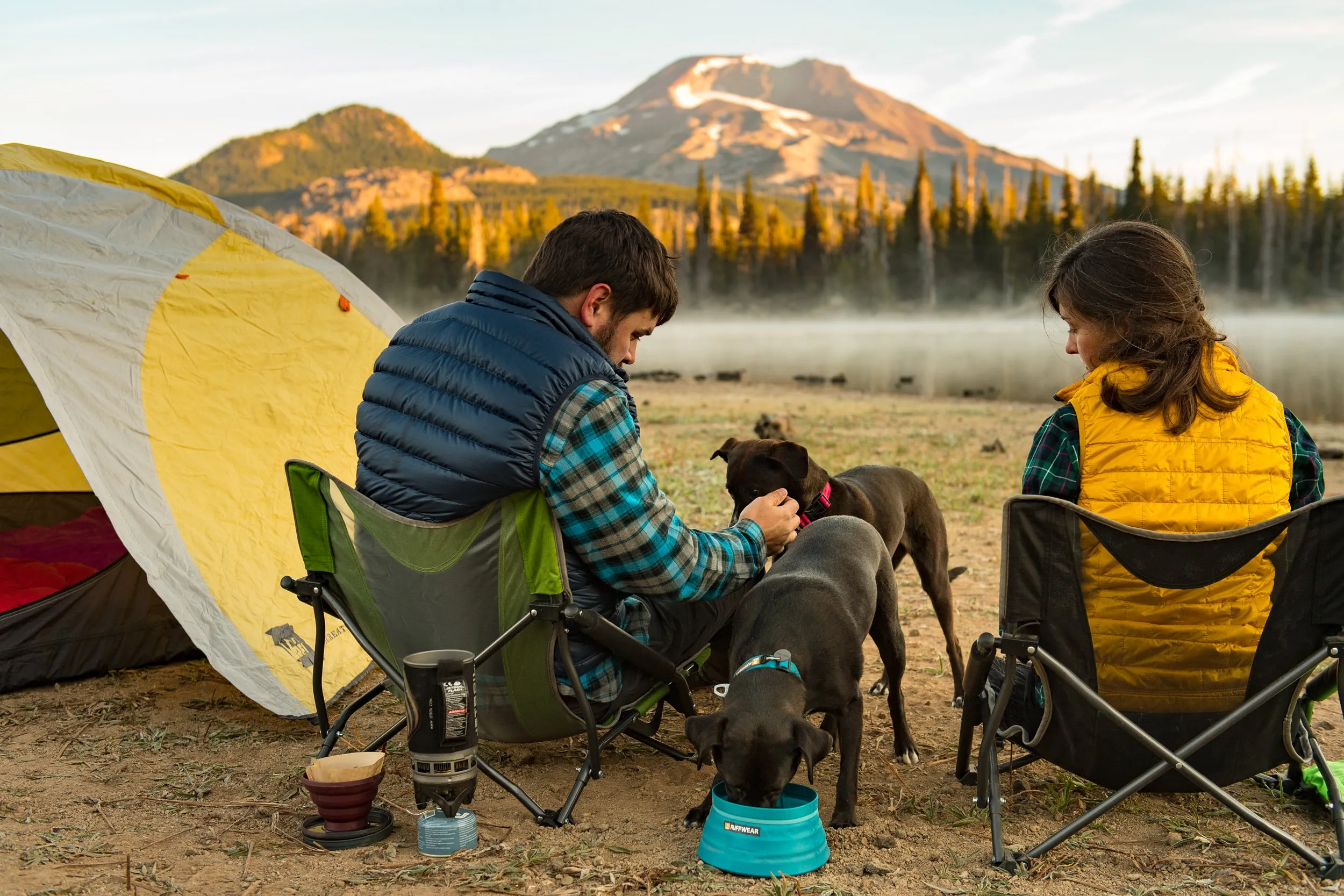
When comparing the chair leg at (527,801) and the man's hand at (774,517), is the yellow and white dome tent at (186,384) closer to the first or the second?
the chair leg at (527,801)

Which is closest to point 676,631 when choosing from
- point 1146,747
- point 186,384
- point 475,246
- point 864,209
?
point 1146,747

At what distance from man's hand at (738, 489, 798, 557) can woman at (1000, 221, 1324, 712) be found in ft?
3.51

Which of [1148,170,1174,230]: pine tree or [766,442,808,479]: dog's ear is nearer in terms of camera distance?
[766,442,808,479]: dog's ear

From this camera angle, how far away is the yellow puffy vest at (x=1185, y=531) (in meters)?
3.23

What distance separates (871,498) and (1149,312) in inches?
90.4

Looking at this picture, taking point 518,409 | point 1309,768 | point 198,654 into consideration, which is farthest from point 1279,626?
point 198,654

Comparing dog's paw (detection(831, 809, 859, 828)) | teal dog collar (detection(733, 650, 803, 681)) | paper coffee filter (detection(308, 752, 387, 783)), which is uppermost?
teal dog collar (detection(733, 650, 803, 681))

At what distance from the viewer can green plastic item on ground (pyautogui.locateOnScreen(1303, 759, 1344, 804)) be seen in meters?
3.72

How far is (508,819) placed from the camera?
377 centimetres

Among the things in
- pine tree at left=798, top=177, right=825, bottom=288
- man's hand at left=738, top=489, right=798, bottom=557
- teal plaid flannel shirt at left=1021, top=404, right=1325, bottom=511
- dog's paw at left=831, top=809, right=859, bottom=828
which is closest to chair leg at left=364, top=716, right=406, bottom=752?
man's hand at left=738, top=489, right=798, bottom=557

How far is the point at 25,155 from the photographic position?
5.86 m

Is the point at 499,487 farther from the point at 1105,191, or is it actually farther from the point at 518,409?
the point at 1105,191

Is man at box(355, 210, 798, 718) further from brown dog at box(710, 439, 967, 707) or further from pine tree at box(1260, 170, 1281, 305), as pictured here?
pine tree at box(1260, 170, 1281, 305)

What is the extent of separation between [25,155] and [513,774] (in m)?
4.44
